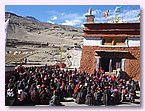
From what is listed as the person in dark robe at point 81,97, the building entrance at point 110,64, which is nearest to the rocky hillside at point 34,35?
the building entrance at point 110,64

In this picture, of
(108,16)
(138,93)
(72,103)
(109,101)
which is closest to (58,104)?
(72,103)

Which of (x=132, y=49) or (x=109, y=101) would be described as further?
(x=132, y=49)

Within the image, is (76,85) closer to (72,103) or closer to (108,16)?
(72,103)

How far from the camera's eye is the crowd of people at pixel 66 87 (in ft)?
23.5

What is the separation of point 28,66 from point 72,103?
1716 millimetres

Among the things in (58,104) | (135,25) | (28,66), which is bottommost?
(58,104)

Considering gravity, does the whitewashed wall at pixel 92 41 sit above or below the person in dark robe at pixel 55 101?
above

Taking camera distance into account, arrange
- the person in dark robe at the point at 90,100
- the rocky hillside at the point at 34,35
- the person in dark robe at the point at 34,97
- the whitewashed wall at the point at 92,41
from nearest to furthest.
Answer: the person in dark robe at the point at 90,100 < the person in dark robe at the point at 34,97 < the rocky hillside at the point at 34,35 < the whitewashed wall at the point at 92,41

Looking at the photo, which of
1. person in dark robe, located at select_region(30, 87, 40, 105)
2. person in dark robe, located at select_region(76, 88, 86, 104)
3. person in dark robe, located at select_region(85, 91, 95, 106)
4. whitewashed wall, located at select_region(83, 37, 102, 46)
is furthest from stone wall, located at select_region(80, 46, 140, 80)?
person in dark robe, located at select_region(30, 87, 40, 105)

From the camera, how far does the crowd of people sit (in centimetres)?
715

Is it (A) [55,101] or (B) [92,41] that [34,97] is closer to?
(A) [55,101]

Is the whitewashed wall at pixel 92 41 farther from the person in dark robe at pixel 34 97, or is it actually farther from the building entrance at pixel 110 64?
the person in dark robe at pixel 34 97

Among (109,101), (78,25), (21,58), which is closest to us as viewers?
(109,101)

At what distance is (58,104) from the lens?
23.4 feet
